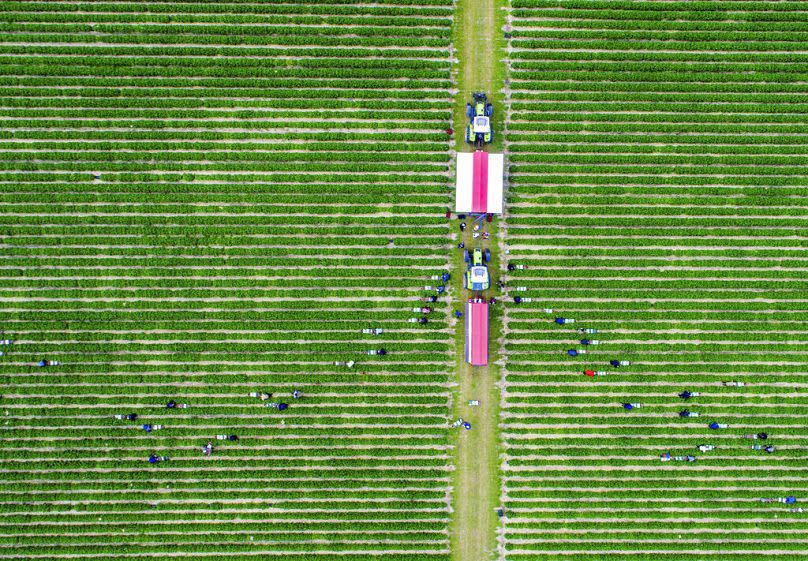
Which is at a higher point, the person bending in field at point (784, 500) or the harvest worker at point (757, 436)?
the harvest worker at point (757, 436)

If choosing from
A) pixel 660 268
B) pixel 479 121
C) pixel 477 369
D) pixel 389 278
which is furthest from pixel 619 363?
pixel 479 121

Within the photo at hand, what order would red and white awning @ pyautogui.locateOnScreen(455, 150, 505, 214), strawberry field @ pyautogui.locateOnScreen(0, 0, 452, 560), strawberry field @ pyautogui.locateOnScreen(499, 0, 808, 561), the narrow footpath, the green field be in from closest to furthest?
red and white awning @ pyautogui.locateOnScreen(455, 150, 505, 214) → strawberry field @ pyautogui.locateOnScreen(0, 0, 452, 560) → the green field → the narrow footpath → strawberry field @ pyautogui.locateOnScreen(499, 0, 808, 561)

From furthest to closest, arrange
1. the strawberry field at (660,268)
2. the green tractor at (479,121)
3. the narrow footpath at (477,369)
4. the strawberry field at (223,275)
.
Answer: the strawberry field at (660,268) → the narrow footpath at (477,369) → the strawberry field at (223,275) → the green tractor at (479,121)

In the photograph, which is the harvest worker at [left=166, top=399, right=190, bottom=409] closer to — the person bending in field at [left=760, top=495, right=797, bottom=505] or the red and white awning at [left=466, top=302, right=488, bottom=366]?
the red and white awning at [left=466, top=302, right=488, bottom=366]

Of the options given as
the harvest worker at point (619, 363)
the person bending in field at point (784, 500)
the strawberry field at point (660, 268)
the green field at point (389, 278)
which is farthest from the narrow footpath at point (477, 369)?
the person bending in field at point (784, 500)

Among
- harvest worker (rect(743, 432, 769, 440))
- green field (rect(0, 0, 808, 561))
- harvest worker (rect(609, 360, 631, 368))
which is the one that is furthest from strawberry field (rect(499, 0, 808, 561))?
harvest worker (rect(743, 432, 769, 440))

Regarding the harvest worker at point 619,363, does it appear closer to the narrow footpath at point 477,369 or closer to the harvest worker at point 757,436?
the narrow footpath at point 477,369

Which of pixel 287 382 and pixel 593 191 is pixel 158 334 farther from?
pixel 593 191
